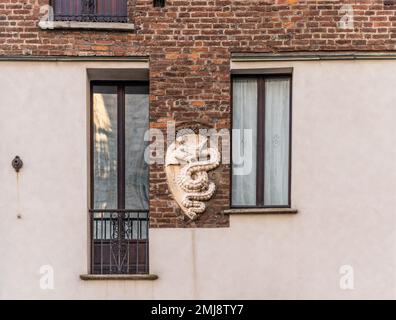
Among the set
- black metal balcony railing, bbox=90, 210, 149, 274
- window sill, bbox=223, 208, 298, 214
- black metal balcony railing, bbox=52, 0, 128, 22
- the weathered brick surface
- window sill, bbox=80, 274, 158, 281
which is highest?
black metal balcony railing, bbox=52, 0, 128, 22

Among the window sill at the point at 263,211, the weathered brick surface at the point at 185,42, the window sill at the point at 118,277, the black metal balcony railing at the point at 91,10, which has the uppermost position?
the black metal balcony railing at the point at 91,10

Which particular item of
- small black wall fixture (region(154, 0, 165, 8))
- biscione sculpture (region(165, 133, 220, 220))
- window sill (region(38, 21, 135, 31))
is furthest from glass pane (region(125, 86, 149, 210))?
small black wall fixture (region(154, 0, 165, 8))

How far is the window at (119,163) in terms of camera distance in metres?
8.03

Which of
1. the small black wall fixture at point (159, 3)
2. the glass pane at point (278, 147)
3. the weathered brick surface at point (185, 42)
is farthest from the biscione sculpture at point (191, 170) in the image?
the small black wall fixture at point (159, 3)

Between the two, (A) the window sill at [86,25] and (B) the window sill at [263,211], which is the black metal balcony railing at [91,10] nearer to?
(A) the window sill at [86,25]

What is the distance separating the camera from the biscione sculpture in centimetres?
775

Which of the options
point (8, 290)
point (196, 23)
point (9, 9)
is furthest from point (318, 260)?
point (9, 9)

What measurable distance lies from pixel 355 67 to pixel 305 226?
221 centimetres

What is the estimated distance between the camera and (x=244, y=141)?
7988 mm

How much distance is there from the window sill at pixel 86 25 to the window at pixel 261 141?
5.44 feet

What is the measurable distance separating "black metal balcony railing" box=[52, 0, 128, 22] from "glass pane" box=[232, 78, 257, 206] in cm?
184

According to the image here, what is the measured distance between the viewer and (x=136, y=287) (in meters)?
7.75

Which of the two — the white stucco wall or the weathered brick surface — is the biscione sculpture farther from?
the white stucco wall

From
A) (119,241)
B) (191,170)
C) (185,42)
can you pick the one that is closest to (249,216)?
(191,170)
